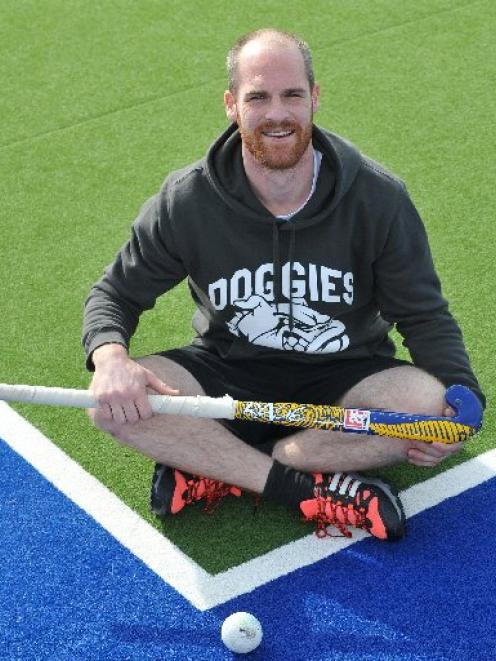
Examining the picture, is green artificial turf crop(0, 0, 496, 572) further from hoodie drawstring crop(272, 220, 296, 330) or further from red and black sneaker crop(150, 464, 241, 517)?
hoodie drawstring crop(272, 220, 296, 330)

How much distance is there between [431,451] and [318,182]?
975 millimetres

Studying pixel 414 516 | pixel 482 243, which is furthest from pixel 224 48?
pixel 414 516

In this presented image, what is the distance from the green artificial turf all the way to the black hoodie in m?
0.54

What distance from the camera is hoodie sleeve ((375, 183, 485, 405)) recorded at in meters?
3.73

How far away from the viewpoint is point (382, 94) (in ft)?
21.5

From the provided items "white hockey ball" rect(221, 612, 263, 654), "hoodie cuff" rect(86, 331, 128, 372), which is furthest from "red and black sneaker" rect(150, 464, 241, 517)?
"white hockey ball" rect(221, 612, 263, 654)

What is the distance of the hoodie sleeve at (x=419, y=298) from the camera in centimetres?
373

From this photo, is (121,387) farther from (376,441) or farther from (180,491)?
(376,441)

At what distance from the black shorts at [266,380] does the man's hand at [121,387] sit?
14.4 inches

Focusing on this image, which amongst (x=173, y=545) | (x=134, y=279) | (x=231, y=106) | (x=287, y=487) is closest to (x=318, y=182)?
(x=231, y=106)

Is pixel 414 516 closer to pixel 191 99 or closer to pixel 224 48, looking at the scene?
pixel 191 99

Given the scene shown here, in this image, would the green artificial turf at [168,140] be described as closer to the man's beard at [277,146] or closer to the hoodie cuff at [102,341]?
the hoodie cuff at [102,341]

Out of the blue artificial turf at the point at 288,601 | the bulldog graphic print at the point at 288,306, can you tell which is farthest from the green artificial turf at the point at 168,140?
the bulldog graphic print at the point at 288,306

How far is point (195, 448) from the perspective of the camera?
3824 mm
